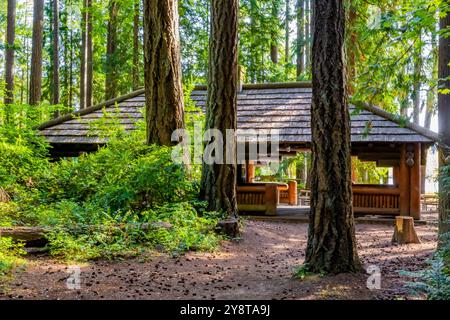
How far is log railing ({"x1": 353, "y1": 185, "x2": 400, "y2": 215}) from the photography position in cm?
1358

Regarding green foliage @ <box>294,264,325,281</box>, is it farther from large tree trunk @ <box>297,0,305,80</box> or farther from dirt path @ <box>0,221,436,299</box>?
large tree trunk @ <box>297,0,305,80</box>

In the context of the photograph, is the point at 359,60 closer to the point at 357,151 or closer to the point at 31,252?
the point at 357,151

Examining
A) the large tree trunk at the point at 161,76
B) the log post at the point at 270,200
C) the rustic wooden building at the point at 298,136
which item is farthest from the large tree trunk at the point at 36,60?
the log post at the point at 270,200

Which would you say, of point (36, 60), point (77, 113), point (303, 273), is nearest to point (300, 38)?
point (77, 113)

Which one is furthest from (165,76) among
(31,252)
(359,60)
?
(359,60)

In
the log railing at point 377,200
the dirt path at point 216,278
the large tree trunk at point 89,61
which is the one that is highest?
the large tree trunk at point 89,61

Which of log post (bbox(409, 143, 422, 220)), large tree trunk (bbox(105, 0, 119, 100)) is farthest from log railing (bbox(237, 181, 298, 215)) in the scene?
large tree trunk (bbox(105, 0, 119, 100))

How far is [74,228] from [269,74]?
19.5m

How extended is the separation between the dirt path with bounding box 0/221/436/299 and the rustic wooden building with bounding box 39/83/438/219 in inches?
205

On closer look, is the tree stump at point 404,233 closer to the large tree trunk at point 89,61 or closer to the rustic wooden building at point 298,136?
the rustic wooden building at point 298,136

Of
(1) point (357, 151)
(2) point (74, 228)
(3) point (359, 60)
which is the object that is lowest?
(2) point (74, 228)

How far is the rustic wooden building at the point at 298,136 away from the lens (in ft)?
43.0

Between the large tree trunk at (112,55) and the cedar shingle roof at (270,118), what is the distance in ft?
22.2

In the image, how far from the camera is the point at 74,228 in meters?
7.00
